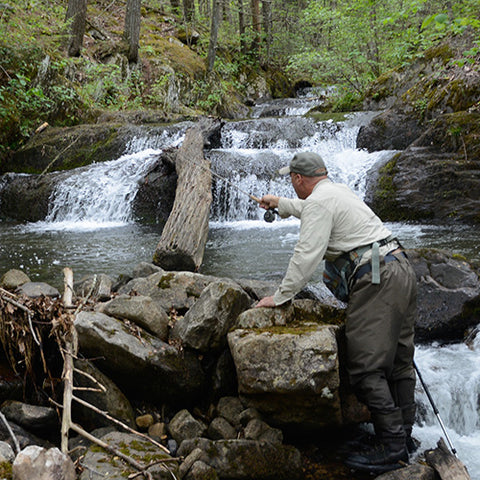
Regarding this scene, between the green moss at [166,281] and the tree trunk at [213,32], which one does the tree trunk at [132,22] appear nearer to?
the tree trunk at [213,32]

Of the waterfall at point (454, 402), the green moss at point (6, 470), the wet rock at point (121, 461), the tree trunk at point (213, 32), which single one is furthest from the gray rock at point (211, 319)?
the tree trunk at point (213, 32)

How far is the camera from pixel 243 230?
34.6 ft

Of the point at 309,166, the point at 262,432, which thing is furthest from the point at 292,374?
the point at 309,166

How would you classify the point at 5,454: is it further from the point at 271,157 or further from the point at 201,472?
the point at 271,157

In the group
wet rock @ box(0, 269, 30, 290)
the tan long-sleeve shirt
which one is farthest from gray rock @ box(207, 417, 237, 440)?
wet rock @ box(0, 269, 30, 290)

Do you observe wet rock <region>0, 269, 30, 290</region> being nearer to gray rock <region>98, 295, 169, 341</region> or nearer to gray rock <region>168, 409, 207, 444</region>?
gray rock <region>98, 295, 169, 341</region>

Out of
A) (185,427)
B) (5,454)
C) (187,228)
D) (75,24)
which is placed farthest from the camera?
(75,24)

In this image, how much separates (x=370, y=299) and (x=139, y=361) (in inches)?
73.9

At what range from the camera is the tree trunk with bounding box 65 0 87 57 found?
16.8 m

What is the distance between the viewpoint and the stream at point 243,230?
4191 mm

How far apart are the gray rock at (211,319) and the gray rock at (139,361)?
16 cm

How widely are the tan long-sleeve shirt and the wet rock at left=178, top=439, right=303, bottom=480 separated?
1121 mm

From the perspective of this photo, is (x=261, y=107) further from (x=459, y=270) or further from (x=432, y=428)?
(x=432, y=428)

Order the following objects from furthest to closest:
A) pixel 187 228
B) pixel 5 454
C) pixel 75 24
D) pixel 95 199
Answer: pixel 75 24 < pixel 95 199 < pixel 187 228 < pixel 5 454
